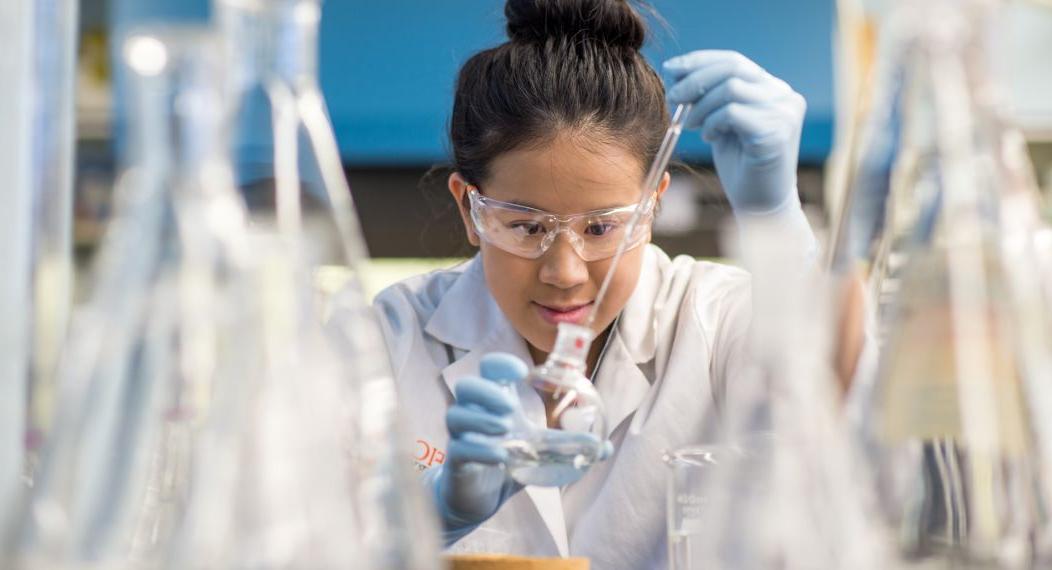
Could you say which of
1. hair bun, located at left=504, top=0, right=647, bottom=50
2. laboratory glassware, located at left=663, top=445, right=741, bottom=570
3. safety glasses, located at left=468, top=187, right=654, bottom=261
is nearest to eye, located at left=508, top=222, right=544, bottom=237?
safety glasses, located at left=468, top=187, right=654, bottom=261

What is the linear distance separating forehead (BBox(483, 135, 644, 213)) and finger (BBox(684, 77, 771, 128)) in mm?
153

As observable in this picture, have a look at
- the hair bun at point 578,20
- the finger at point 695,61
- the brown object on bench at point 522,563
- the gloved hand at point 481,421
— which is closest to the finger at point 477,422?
the gloved hand at point 481,421

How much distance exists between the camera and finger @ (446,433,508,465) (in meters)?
1.31

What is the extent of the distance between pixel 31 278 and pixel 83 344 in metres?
0.24

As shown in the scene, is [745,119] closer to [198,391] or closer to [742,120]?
[742,120]

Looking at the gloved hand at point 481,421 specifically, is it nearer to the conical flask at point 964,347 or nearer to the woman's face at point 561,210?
the woman's face at point 561,210

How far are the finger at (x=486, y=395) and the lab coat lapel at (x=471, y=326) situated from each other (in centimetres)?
74

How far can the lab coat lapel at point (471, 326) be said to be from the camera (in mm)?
2178

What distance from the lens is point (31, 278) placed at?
2.40 ft

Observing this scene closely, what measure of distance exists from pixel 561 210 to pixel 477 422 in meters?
0.59

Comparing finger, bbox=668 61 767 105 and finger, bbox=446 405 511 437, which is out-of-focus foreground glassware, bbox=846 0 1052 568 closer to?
finger, bbox=446 405 511 437

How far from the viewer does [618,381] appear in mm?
2098

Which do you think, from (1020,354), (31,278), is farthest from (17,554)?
(1020,354)

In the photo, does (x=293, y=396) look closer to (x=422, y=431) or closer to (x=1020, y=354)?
(x=1020, y=354)
